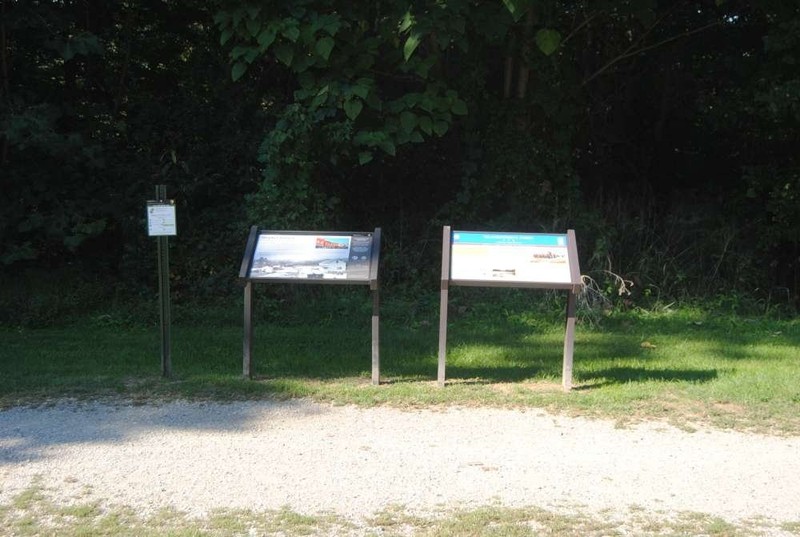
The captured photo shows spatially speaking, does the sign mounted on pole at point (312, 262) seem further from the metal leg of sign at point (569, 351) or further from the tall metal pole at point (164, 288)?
the metal leg of sign at point (569, 351)

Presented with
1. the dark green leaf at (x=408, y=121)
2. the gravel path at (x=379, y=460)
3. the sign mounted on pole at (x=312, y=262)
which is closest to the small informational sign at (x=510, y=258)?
the sign mounted on pole at (x=312, y=262)

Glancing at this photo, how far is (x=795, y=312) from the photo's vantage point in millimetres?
13047

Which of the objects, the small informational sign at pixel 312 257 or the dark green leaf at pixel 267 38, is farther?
the dark green leaf at pixel 267 38

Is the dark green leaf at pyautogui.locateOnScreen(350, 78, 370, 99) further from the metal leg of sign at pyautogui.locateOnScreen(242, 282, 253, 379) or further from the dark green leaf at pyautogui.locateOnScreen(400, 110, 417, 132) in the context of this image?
the metal leg of sign at pyautogui.locateOnScreen(242, 282, 253, 379)

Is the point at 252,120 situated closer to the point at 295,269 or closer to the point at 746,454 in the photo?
the point at 295,269

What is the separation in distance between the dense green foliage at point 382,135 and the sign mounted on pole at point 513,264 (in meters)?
4.05

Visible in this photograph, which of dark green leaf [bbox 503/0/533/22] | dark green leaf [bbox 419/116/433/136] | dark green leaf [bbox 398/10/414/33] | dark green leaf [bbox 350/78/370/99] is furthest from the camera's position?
dark green leaf [bbox 419/116/433/136]

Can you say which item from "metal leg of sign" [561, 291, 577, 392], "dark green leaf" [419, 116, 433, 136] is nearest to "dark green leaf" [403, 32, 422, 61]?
"dark green leaf" [419, 116, 433, 136]

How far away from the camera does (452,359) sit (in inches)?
351

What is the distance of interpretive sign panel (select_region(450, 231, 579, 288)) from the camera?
24.3ft

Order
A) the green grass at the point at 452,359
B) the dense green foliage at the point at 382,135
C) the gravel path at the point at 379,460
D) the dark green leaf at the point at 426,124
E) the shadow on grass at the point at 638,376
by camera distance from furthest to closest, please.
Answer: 1. the dense green foliage at the point at 382,135
2. the dark green leaf at the point at 426,124
3. the shadow on grass at the point at 638,376
4. the green grass at the point at 452,359
5. the gravel path at the point at 379,460

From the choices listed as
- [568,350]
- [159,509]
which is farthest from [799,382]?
[159,509]

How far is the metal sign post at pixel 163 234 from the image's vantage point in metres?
7.51

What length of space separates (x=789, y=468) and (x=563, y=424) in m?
1.56
